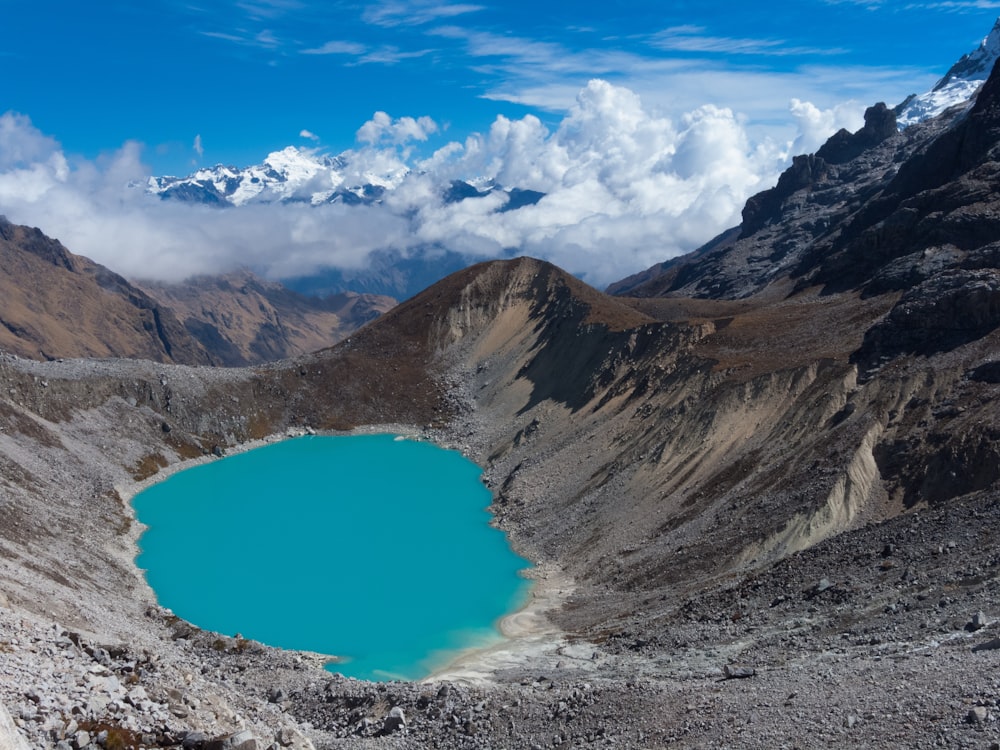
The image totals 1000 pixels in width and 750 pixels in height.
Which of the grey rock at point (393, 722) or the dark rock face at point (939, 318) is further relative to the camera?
the dark rock face at point (939, 318)

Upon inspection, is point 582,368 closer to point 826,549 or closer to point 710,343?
point 710,343

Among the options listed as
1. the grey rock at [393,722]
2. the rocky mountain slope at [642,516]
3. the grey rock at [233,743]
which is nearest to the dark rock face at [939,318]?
the rocky mountain slope at [642,516]

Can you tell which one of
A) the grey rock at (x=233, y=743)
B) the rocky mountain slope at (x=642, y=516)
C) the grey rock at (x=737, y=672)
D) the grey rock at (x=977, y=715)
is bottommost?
the grey rock at (x=977, y=715)

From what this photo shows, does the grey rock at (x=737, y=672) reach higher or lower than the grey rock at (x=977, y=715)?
higher

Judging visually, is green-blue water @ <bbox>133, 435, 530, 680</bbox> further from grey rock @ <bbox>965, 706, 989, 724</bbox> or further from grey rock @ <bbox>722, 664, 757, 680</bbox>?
grey rock @ <bbox>965, 706, 989, 724</bbox>

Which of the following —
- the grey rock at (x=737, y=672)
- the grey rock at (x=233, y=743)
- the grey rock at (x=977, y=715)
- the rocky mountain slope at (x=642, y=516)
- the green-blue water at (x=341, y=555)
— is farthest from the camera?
the green-blue water at (x=341, y=555)

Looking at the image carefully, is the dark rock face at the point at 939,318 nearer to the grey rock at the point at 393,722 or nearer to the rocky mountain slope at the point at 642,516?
the rocky mountain slope at the point at 642,516

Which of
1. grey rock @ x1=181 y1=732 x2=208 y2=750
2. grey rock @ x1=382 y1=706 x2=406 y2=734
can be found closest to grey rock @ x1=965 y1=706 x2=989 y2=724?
grey rock @ x1=382 y1=706 x2=406 y2=734

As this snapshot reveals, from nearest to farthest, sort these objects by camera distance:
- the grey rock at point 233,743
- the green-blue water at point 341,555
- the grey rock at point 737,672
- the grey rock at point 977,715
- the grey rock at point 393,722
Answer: the grey rock at point 233,743
the grey rock at point 977,715
the grey rock at point 393,722
the grey rock at point 737,672
the green-blue water at point 341,555
